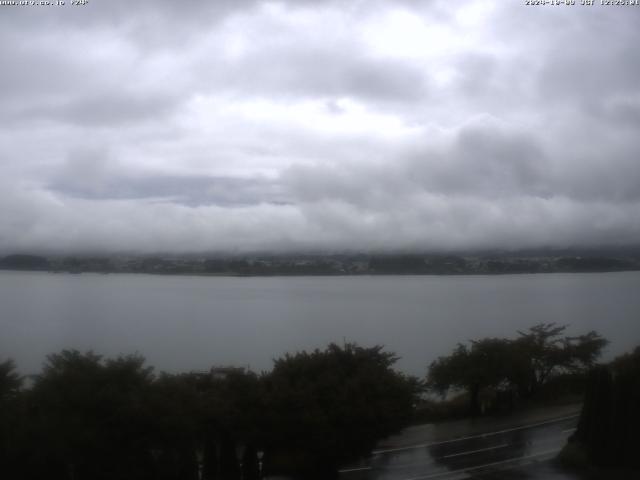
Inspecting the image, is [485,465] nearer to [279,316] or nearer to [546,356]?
[546,356]

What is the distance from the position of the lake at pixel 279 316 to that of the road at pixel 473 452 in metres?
12.3

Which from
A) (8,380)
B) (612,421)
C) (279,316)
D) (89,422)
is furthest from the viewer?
(279,316)

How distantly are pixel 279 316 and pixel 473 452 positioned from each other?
138 ft

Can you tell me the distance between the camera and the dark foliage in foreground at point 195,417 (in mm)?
12266

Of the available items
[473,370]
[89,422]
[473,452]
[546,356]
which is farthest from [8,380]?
[546,356]

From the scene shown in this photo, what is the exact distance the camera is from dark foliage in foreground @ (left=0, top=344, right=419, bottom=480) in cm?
1227

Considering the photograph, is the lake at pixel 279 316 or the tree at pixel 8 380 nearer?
the tree at pixel 8 380

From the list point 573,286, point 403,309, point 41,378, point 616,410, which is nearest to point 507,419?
point 616,410

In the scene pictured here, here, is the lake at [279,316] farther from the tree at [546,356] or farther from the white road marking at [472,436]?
the white road marking at [472,436]

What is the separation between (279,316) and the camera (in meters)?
58.8

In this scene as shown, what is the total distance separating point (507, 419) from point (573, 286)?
67.8 meters

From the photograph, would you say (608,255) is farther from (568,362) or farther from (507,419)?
(507,419)

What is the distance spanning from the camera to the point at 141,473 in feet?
42.0

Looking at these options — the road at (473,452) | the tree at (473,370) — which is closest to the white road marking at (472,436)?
the road at (473,452)
